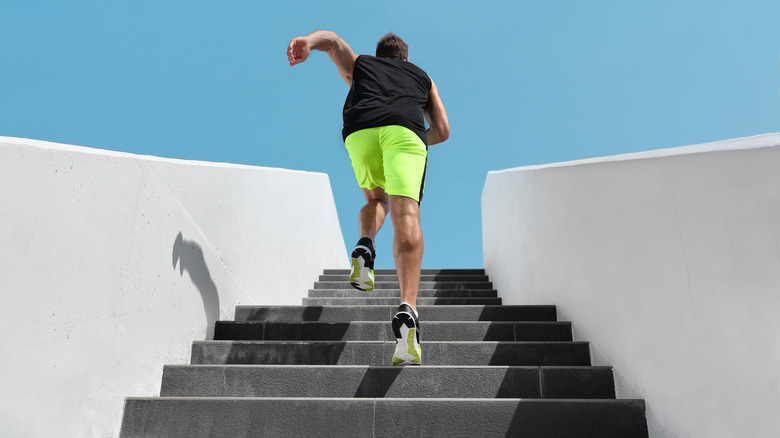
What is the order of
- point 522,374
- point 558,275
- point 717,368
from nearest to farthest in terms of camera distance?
point 717,368
point 522,374
point 558,275

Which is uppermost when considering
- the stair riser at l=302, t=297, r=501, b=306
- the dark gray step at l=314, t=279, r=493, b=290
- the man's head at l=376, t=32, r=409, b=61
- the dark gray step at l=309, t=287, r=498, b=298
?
the man's head at l=376, t=32, r=409, b=61

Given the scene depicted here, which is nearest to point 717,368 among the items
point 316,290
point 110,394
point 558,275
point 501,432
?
point 501,432

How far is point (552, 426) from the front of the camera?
1.77 m

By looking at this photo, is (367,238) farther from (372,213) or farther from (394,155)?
(394,155)

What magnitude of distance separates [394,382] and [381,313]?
87 centimetres

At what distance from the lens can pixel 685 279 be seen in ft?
5.34

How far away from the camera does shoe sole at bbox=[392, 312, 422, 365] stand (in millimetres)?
1914

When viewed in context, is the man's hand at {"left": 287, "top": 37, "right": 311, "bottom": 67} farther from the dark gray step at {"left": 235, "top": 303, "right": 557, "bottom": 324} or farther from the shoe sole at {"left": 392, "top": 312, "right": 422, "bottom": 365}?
the dark gray step at {"left": 235, "top": 303, "right": 557, "bottom": 324}

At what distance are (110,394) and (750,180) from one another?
2.01 metres

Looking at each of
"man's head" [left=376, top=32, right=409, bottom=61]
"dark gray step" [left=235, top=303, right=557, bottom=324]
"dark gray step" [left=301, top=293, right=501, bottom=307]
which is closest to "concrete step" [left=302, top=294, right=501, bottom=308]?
"dark gray step" [left=301, top=293, right=501, bottom=307]

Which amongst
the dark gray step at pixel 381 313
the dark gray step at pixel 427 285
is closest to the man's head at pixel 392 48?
the dark gray step at pixel 381 313

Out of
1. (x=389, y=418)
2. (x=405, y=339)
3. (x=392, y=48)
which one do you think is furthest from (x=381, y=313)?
(x=392, y=48)

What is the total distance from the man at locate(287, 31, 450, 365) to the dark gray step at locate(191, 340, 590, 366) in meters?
0.30

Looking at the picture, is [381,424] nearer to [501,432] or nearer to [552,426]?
[501,432]
